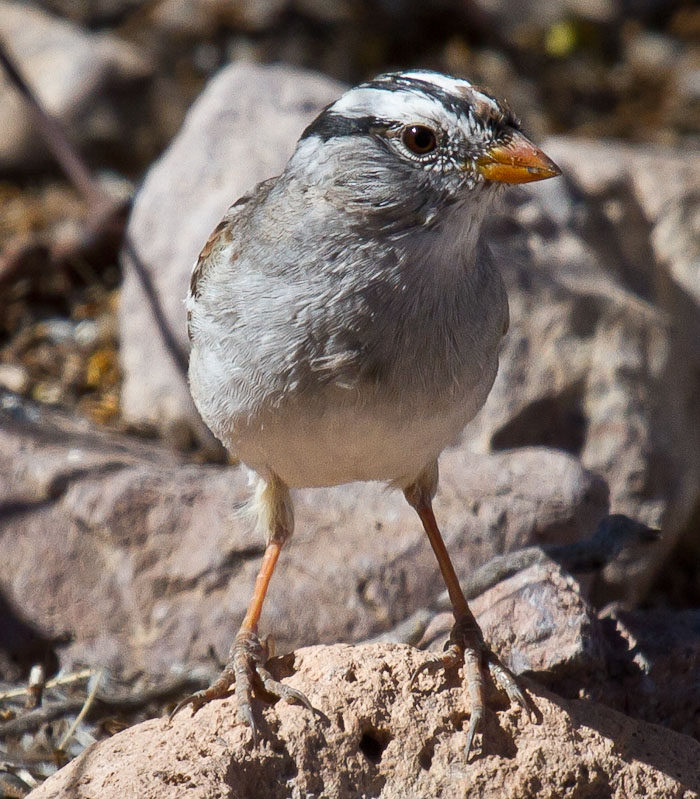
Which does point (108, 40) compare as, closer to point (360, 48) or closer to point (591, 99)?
point (360, 48)

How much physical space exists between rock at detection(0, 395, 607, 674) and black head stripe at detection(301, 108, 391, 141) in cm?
181

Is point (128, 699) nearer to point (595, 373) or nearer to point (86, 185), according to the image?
point (595, 373)

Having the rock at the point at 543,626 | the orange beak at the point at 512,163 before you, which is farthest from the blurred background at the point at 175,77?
the orange beak at the point at 512,163

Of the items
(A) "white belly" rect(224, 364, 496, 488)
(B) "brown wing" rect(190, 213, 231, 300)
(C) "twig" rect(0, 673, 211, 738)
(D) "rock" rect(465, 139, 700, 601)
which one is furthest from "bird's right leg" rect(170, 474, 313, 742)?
(D) "rock" rect(465, 139, 700, 601)

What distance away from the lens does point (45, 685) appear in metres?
4.33

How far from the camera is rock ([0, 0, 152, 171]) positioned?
855cm

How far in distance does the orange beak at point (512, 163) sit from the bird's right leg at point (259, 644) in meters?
1.55

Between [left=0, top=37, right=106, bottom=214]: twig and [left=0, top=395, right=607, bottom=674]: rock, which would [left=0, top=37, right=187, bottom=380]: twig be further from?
[left=0, top=395, right=607, bottom=674]: rock

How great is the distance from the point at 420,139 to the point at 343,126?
310 mm

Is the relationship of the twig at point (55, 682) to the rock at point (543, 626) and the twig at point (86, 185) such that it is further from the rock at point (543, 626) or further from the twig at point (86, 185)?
the twig at point (86, 185)

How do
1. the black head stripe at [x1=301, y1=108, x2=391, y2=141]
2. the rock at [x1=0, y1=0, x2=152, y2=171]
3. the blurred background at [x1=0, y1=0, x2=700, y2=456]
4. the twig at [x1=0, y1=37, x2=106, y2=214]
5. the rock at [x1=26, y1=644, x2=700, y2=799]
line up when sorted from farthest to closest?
the rock at [x1=0, y1=0, x2=152, y2=171]
the blurred background at [x1=0, y1=0, x2=700, y2=456]
the twig at [x1=0, y1=37, x2=106, y2=214]
the black head stripe at [x1=301, y1=108, x2=391, y2=141]
the rock at [x1=26, y1=644, x2=700, y2=799]

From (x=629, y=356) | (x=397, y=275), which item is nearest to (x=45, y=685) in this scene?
(x=397, y=275)

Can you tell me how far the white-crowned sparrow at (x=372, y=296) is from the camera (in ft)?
11.8

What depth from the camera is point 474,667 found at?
12.3 feet
